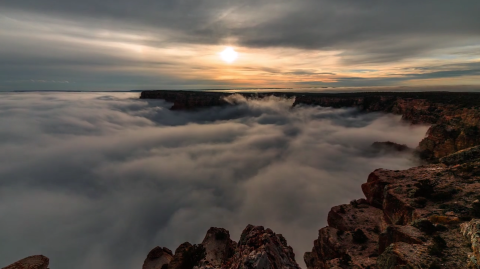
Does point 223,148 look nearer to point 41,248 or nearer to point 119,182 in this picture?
point 119,182

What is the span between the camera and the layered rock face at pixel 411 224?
40.0ft

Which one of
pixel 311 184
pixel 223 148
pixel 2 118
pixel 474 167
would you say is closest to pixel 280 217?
pixel 311 184

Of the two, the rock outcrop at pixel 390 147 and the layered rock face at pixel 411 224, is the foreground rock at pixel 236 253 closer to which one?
the layered rock face at pixel 411 224

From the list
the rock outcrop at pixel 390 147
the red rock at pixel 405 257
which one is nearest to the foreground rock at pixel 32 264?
the red rock at pixel 405 257

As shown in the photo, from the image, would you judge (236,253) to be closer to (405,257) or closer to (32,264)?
(405,257)

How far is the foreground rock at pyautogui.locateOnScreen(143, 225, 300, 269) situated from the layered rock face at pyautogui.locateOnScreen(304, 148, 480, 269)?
6.23m

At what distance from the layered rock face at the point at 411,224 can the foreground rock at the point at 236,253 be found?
Answer: 6.23 metres

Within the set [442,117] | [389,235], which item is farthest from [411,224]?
[442,117]

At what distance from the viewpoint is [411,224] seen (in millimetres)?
15750

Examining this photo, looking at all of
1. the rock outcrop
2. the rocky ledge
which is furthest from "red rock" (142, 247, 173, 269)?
the rock outcrop

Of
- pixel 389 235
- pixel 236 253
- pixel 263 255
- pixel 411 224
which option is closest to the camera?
pixel 263 255

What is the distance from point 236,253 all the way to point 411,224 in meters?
14.4

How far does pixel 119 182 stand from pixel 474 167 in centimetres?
11805

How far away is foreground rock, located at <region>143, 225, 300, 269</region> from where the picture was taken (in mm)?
11154
